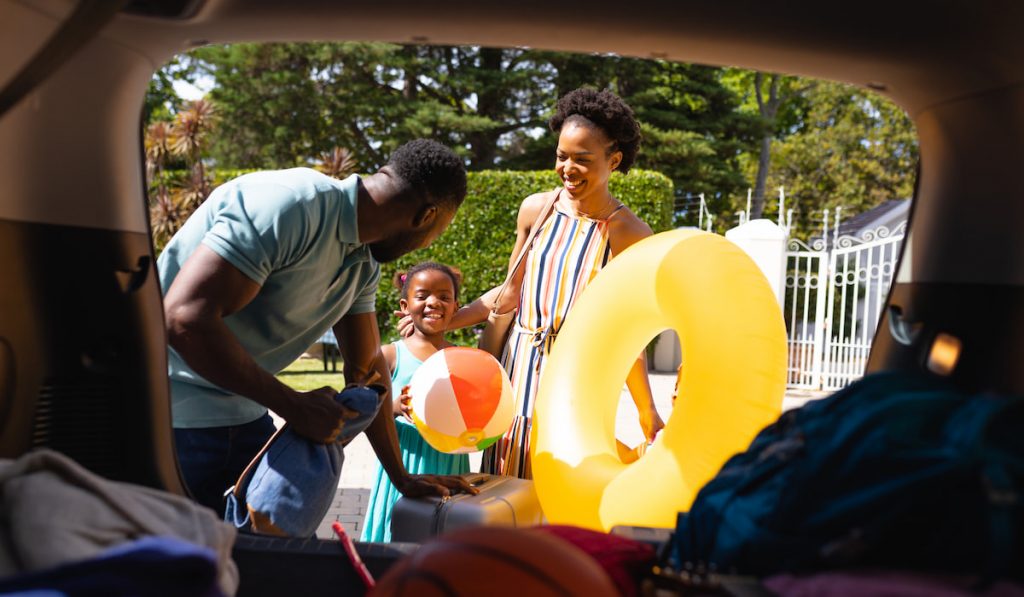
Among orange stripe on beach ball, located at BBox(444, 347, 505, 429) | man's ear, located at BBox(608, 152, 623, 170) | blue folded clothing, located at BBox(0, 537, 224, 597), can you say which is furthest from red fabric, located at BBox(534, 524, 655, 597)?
man's ear, located at BBox(608, 152, 623, 170)

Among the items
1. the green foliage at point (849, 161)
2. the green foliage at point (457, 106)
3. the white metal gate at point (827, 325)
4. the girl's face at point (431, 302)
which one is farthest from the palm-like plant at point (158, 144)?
the green foliage at point (849, 161)

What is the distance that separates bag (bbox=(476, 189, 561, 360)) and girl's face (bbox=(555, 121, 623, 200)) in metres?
0.19

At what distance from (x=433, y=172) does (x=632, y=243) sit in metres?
1.28

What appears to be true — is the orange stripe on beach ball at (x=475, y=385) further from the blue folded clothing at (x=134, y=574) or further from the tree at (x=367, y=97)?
the tree at (x=367, y=97)

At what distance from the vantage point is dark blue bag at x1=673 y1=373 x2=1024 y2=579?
1.23m

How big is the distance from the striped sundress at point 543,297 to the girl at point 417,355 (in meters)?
0.27

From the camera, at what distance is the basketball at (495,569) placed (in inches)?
51.1

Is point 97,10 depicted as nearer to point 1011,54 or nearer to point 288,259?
point 288,259

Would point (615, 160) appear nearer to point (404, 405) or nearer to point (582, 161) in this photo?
point (582, 161)

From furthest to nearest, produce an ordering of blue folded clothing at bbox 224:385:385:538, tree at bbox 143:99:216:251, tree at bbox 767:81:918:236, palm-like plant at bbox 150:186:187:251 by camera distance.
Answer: tree at bbox 767:81:918:236 → tree at bbox 143:99:216:251 → palm-like plant at bbox 150:186:187:251 → blue folded clothing at bbox 224:385:385:538

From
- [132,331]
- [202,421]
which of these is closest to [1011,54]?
[132,331]

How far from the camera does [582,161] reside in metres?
3.58

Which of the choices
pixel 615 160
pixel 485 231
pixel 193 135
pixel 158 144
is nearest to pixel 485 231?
pixel 485 231

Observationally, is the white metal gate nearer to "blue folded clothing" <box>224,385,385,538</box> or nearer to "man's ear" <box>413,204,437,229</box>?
"man's ear" <box>413,204,437,229</box>
